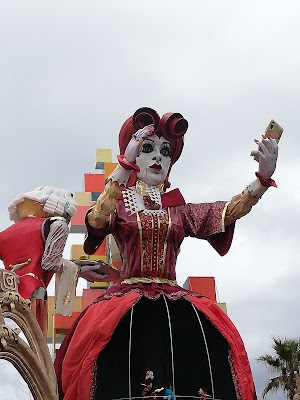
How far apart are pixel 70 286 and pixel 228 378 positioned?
1.17 metres

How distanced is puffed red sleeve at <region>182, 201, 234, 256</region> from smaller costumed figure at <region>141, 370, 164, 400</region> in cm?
112

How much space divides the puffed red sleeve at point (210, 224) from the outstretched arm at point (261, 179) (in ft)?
0.44

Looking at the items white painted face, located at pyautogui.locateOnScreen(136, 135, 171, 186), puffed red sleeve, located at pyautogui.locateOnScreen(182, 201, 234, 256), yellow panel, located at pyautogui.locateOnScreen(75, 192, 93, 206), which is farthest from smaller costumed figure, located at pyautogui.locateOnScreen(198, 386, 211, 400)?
yellow panel, located at pyautogui.locateOnScreen(75, 192, 93, 206)

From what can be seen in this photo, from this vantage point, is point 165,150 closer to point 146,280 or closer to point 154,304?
point 146,280

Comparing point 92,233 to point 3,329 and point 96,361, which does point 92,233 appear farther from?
point 3,329

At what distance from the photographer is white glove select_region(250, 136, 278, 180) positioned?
414 cm

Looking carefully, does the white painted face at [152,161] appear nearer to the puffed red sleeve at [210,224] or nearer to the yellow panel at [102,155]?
the puffed red sleeve at [210,224]

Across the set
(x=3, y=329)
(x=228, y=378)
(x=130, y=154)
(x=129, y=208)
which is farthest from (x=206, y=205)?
(x=3, y=329)

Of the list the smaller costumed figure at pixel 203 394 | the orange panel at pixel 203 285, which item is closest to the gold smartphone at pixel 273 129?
the smaller costumed figure at pixel 203 394

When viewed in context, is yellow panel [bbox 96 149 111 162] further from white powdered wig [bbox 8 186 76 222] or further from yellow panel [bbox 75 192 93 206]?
white powdered wig [bbox 8 186 76 222]

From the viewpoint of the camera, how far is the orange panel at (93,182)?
6762 mm

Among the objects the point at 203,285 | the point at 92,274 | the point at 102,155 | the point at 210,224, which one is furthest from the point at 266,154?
the point at 102,155

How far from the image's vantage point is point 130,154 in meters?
3.81

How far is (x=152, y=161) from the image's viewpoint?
4.45 m
